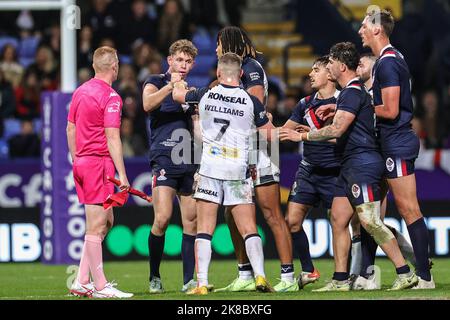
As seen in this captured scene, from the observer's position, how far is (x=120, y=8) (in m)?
21.9

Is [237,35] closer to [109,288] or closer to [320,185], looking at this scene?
[320,185]

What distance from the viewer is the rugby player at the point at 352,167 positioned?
10.7m

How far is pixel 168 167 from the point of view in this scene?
11562 mm

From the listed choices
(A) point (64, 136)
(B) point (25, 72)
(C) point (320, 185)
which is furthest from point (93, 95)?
(B) point (25, 72)

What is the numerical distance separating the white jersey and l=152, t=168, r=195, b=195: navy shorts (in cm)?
85

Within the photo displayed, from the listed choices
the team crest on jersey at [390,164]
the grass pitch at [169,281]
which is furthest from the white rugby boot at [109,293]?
the team crest on jersey at [390,164]

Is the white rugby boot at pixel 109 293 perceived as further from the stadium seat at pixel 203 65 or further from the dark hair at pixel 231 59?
the stadium seat at pixel 203 65

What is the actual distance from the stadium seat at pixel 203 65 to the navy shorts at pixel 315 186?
1109 cm

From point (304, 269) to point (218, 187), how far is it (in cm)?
144

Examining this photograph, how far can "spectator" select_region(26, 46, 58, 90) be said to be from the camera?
20.8 m

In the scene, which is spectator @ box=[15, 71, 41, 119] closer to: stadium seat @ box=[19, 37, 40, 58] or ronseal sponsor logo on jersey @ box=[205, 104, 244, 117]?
stadium seat @ box=[19, 37, 40, 58]

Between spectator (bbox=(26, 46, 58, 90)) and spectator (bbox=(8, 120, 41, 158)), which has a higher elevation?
spectator (bbox=(26, 46, 58, 90))

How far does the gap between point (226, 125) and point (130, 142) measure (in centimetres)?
812

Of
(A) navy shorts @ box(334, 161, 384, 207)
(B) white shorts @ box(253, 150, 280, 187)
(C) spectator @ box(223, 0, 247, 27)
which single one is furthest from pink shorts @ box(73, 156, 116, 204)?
(C) spectator @ box(223, 0, 247, 27)
